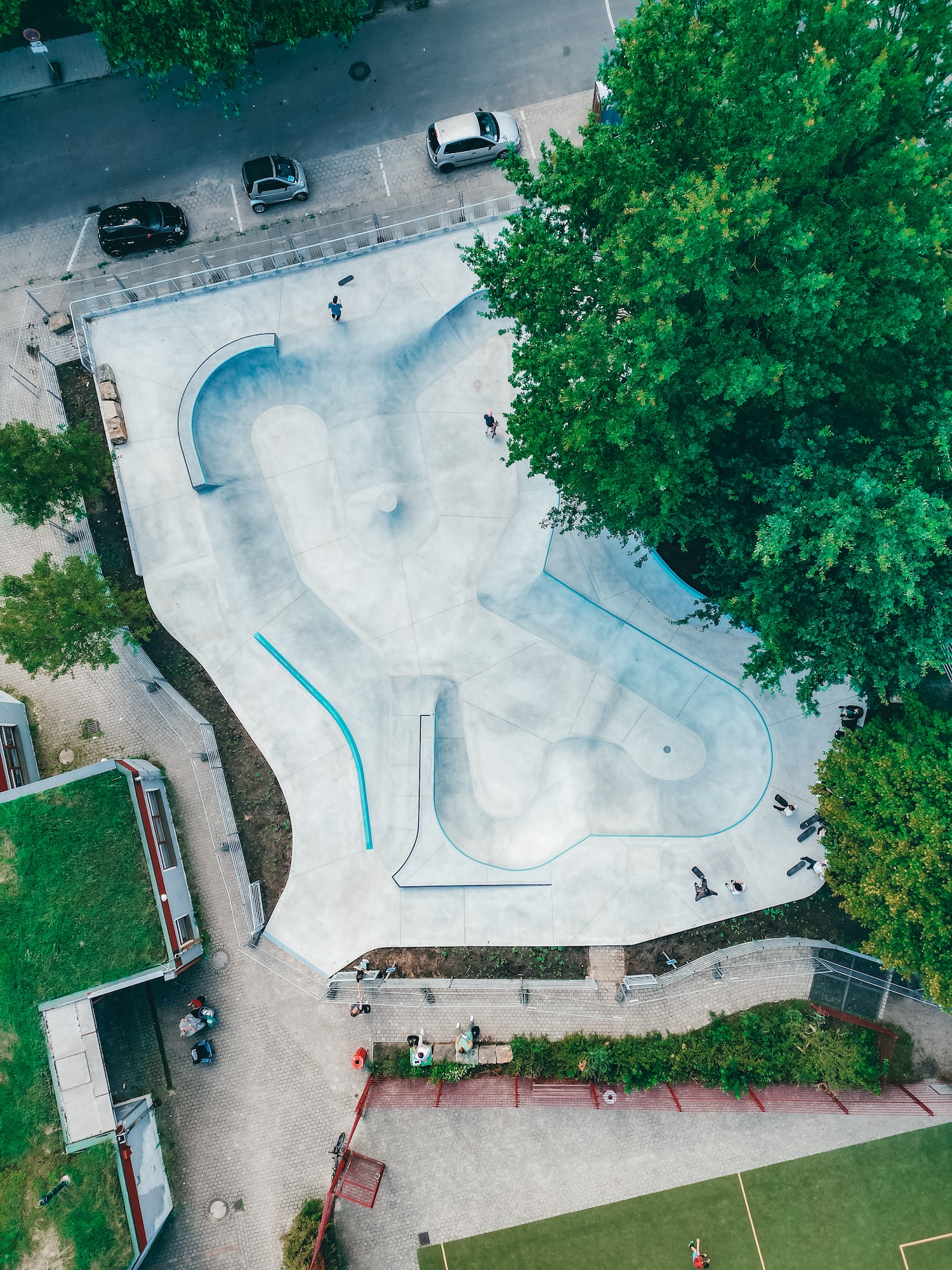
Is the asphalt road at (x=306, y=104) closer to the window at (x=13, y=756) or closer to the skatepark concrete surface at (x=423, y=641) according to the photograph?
the skatepark concrete surface at (x=423, y=641)

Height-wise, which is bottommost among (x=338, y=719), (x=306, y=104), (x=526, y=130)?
(x=338, y=719)

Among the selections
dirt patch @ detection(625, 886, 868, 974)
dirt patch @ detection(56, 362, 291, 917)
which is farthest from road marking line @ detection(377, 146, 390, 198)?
dirt patch @ detection(625, 886, 868, 974)

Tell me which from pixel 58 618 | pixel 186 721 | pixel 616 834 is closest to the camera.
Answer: pixel 58 618

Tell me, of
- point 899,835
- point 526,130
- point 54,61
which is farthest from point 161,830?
point 526,130

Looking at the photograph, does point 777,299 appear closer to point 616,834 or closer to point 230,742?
point 616,834

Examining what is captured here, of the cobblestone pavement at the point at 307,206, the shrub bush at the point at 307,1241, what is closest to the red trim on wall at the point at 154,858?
the shrub bush at the point at 307,1241

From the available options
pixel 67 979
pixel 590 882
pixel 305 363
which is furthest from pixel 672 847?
pixel 305 363

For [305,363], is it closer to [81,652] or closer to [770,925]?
[81,652]
